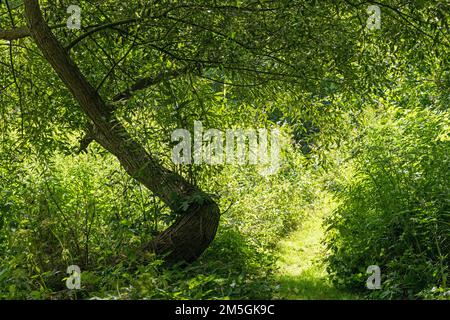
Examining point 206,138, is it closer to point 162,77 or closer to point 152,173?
point 152,173

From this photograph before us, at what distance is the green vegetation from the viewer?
19.1ft

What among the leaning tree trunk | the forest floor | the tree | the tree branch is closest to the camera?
the tree

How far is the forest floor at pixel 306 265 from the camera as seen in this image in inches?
258

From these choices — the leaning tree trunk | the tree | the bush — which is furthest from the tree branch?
the bush

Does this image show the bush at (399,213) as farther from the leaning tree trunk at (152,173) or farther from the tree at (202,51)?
the leaning tree trunk at (152,173)

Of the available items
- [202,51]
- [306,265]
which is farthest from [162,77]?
[306,265]

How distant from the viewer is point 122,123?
6203mm

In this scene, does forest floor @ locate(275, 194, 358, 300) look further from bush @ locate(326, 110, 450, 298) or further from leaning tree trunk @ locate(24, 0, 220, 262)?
leaning tree trunk @ locate(24, 0, 220, 262)

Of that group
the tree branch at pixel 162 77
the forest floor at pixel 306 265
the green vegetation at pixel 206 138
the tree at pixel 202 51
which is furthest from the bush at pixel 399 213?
the tree branch at pixel 162 77

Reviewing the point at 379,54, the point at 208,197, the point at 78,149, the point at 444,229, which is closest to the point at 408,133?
the point at 379,54

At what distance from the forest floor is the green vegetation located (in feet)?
0.14

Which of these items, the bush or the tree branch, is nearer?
the bush

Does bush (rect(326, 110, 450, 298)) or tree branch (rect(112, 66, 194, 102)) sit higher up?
tree branch (rect(112, 66, 194, 102))

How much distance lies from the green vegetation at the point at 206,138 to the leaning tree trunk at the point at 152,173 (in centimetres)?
1
